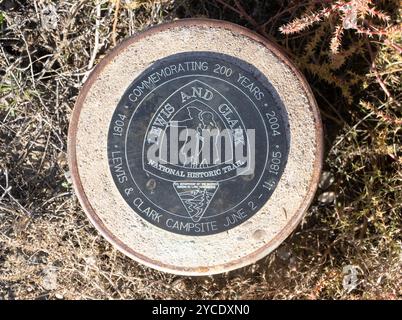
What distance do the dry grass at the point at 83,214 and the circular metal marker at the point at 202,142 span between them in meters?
0.40

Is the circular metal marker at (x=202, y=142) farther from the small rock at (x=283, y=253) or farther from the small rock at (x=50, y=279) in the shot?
the small rock at (x=50, y=279)

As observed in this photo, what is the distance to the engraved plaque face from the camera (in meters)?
2.32

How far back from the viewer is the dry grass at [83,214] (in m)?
2.71

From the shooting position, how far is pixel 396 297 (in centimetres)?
271

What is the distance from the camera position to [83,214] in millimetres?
2811

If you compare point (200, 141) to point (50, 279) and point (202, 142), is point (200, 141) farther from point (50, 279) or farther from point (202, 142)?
point (50, 279)

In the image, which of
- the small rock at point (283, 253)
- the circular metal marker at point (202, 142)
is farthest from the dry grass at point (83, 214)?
the circular metal marker at point (202, 142)

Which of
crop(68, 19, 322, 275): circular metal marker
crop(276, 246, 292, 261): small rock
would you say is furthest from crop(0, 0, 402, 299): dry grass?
crop(68, 19, 322, 275): circular metal marker

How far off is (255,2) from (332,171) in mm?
889

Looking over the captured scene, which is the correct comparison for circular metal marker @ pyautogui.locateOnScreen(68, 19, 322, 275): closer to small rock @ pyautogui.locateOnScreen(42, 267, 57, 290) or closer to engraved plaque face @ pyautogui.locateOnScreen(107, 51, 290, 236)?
engraved plaque face @ pyautogui.locateOnScreen(107, 51, 290, 236)
